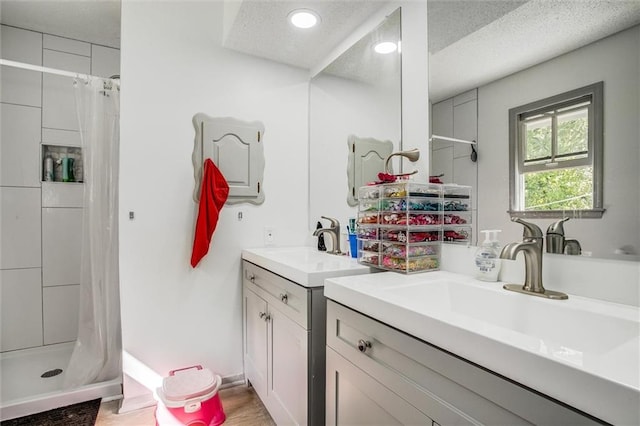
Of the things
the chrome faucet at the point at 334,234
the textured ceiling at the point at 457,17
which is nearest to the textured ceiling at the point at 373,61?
the textured ceiling at the point at 457,17

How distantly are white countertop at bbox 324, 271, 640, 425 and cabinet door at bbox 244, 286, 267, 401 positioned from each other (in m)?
0.80

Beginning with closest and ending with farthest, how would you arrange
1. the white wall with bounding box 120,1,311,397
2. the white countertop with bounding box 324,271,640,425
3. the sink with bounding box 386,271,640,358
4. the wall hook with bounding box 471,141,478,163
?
the white countertop with bounding box 324,271,640,425 → the sink with bounding box 386,271,640,358 → the wall hook with bounding box 471,141,478,163 → the white wall with bounding box 120,1,311,397

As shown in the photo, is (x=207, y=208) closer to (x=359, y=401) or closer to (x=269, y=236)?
(x=269, y=236)

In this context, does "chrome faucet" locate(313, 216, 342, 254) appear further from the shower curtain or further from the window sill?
the shower curtain

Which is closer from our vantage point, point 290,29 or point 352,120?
point 290,29

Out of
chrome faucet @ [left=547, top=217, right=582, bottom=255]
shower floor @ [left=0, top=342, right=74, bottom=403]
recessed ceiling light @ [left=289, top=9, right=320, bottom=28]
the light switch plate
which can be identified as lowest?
shower floor @ [left=0, top=342, right=74, bottom=403]

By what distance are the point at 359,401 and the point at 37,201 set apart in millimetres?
2756

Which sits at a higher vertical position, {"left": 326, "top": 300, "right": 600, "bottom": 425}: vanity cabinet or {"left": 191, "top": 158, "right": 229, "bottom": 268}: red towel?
{"left": 191, "top": 158, "right": 229, "bottom": 268}: red towel

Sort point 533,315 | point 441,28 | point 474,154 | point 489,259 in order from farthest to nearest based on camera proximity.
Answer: point 441,28 < point 474,154 < point 489,259 < point 533,315

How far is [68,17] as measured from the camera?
2.26 metres

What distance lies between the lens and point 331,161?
2.15 meters

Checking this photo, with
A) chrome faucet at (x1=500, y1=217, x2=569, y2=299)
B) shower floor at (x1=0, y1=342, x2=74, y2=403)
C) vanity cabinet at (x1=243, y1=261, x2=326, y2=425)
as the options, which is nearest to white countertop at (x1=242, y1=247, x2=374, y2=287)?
vanity cabinet at (x1=243, y1=261, x2=326, y2=425)

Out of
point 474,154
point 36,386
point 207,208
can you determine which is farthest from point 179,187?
point 474,154

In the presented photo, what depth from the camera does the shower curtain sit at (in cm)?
192
